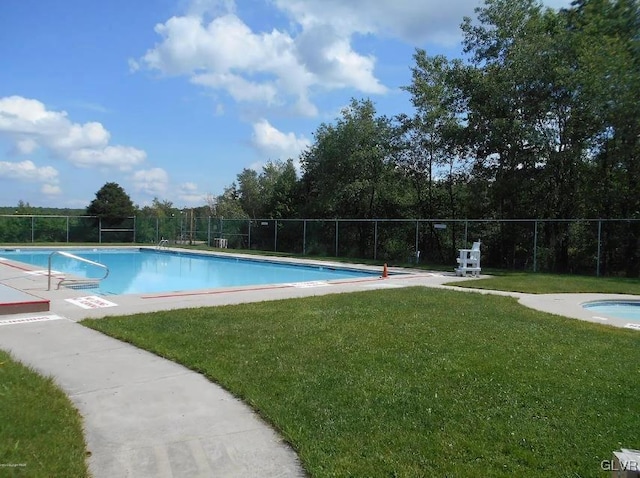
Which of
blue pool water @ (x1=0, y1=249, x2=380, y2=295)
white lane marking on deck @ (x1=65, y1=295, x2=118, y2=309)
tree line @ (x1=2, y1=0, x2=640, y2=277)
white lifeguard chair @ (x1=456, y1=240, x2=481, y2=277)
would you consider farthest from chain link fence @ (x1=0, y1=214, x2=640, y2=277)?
white lane marking on deck @ (x1=65, y1=295, x2=118, y2=309)

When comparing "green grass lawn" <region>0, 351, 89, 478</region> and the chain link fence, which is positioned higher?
the chain link fence

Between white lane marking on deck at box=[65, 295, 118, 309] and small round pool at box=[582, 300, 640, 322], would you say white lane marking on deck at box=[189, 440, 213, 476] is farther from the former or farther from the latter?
small round pool at box=[582, 300, 640, 322]

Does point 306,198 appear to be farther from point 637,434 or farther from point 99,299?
point 637,434

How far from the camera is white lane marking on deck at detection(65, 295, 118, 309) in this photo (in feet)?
29.3

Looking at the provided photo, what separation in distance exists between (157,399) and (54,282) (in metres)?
9.41

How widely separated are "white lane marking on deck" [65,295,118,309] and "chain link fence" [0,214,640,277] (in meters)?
13.2

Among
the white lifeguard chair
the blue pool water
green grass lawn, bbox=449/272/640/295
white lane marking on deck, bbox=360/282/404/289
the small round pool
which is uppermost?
the white lifeguard chair

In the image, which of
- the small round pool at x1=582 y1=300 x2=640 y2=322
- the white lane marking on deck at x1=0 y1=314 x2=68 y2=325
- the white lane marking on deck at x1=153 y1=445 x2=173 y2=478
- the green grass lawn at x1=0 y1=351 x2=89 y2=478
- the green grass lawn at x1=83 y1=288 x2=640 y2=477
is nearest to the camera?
the green grass lawn at x1=0 y1=351 x2=89 y2=478

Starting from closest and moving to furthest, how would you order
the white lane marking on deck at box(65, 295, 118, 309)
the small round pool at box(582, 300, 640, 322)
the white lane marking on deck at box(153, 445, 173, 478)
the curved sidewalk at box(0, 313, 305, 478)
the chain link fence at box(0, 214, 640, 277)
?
the white lane marking on deck at box(153, 445, 173, 478)
the curved sidewalk at box(0, 313, 305, 478)
the white lane marking on deck at box(65, 295, 118, 309)
the small round pool at box(582, 300, 640, 322)
the chain link fence at box(0, 214, 640, 277)

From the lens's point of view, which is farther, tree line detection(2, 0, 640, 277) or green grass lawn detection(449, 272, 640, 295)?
tree line detection(2, 0, 640, 277)

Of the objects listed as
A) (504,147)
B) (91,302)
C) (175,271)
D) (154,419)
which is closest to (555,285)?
(504,147)

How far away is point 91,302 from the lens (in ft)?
30.6

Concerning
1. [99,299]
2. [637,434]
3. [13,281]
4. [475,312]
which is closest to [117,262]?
[13,281]

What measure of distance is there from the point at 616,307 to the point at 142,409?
10.7 metres
